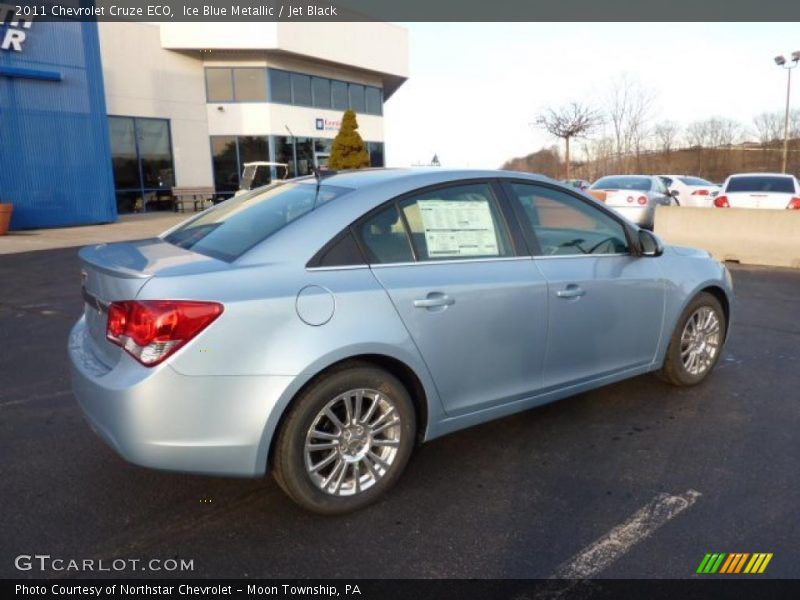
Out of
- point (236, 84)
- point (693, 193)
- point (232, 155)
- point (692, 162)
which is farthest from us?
point (692, 162)

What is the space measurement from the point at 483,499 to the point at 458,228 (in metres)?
1.41

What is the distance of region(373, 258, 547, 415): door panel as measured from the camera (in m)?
3.03

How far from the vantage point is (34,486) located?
3211 mm

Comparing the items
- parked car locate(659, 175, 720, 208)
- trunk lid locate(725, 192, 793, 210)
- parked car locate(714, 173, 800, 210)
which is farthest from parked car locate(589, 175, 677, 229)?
parked car locate(659, 175, 720, 208)

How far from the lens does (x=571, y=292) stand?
11.7 ft

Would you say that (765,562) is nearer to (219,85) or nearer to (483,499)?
(483,499)

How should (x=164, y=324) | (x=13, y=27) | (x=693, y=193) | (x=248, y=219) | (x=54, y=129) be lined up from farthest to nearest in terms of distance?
(x=693, y=193), (x=54, y=129), (x=13, y=27), (x=248, y=219), (x=164, y=324)

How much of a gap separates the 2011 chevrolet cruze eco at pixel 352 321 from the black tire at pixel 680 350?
453 millimetres

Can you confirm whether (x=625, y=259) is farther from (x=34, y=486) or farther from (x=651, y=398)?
(x=34, y=486)

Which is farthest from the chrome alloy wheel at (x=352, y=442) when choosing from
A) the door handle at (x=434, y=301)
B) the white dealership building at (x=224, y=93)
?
the white dealership building at (x=224, y=93)

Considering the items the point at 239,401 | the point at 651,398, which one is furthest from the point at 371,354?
the point at 651,398

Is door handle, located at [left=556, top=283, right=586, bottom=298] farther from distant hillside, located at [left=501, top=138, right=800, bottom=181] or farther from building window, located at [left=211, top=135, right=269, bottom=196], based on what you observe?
distant hillside, located at [left=501, top=138, right=800, bottom=181]

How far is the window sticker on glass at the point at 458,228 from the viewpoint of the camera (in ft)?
10.7

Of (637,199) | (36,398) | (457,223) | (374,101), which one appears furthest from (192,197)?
(457,223)
